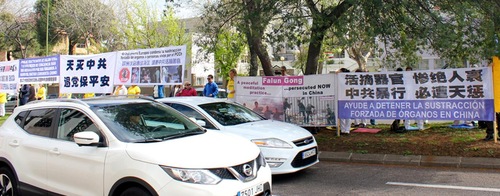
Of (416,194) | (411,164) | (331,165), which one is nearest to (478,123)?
(411,164)

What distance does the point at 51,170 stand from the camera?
4684mm

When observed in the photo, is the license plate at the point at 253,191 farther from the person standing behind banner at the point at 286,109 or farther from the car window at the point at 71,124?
the person standing behind banner at the point at 286,109

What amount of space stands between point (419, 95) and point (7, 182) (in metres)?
8.14

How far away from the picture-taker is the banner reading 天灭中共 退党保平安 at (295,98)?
10.2 meters

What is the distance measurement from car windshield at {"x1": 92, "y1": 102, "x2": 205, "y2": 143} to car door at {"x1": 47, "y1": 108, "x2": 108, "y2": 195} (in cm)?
20

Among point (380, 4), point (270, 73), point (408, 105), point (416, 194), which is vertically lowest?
point (416, 194)

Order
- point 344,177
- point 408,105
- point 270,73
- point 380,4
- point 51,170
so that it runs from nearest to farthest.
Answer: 1. point 51,170
2. point 344,177
3. point 380,4
4. point 408,105
5. point 270,73

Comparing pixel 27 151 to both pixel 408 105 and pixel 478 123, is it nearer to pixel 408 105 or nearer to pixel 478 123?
pixel 408 105

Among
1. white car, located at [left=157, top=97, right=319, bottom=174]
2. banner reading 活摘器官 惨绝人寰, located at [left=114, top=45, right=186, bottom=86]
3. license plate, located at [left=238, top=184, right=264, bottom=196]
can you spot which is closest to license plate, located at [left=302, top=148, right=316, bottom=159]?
white car, located at [left=157, top=97, right=319, bottom=174]

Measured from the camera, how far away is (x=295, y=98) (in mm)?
10477

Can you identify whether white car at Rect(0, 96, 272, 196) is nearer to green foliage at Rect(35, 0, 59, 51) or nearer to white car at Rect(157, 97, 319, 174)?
white car at Rect(157, 97, 319, 174)

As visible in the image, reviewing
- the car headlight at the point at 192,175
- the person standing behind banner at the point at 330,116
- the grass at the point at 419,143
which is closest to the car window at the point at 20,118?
the car headlight at the point at 192,175

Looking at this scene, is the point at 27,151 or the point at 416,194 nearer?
the point at 27,151

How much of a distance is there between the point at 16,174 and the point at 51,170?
0.82m
